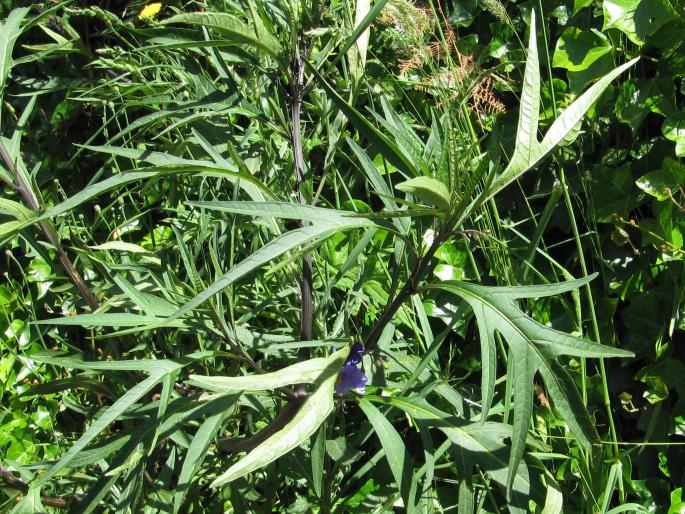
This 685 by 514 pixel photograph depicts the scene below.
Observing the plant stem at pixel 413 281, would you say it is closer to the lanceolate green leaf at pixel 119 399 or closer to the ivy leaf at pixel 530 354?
the ivy leaf at pixel 530 354

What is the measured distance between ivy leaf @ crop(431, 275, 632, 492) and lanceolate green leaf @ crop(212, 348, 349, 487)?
0.16 m

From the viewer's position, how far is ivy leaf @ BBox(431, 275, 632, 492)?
0.68 m

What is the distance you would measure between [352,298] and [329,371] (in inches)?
15.6

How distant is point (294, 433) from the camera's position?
2.14ft

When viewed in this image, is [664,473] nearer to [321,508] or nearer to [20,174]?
[321,508]

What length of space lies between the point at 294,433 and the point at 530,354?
24cm

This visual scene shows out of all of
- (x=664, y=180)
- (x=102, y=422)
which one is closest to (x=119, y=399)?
(x=102, y=422)

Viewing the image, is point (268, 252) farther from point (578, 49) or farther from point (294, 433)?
point (578, 49)

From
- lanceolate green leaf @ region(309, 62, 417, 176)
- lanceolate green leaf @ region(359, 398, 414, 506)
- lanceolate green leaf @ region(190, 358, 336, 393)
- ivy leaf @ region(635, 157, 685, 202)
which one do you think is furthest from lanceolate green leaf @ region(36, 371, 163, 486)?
ivy leaf @ region(635, 157, 685, 202)

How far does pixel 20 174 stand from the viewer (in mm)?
1013

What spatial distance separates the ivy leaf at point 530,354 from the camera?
68 cm

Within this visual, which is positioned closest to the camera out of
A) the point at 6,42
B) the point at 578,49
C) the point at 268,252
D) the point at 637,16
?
the point at 268,252

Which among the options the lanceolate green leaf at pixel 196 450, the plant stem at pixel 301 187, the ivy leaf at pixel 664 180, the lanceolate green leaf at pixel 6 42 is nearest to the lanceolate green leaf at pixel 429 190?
the plant stem at pixel 301 187

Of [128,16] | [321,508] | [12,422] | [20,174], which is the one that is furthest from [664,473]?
[128,16]
